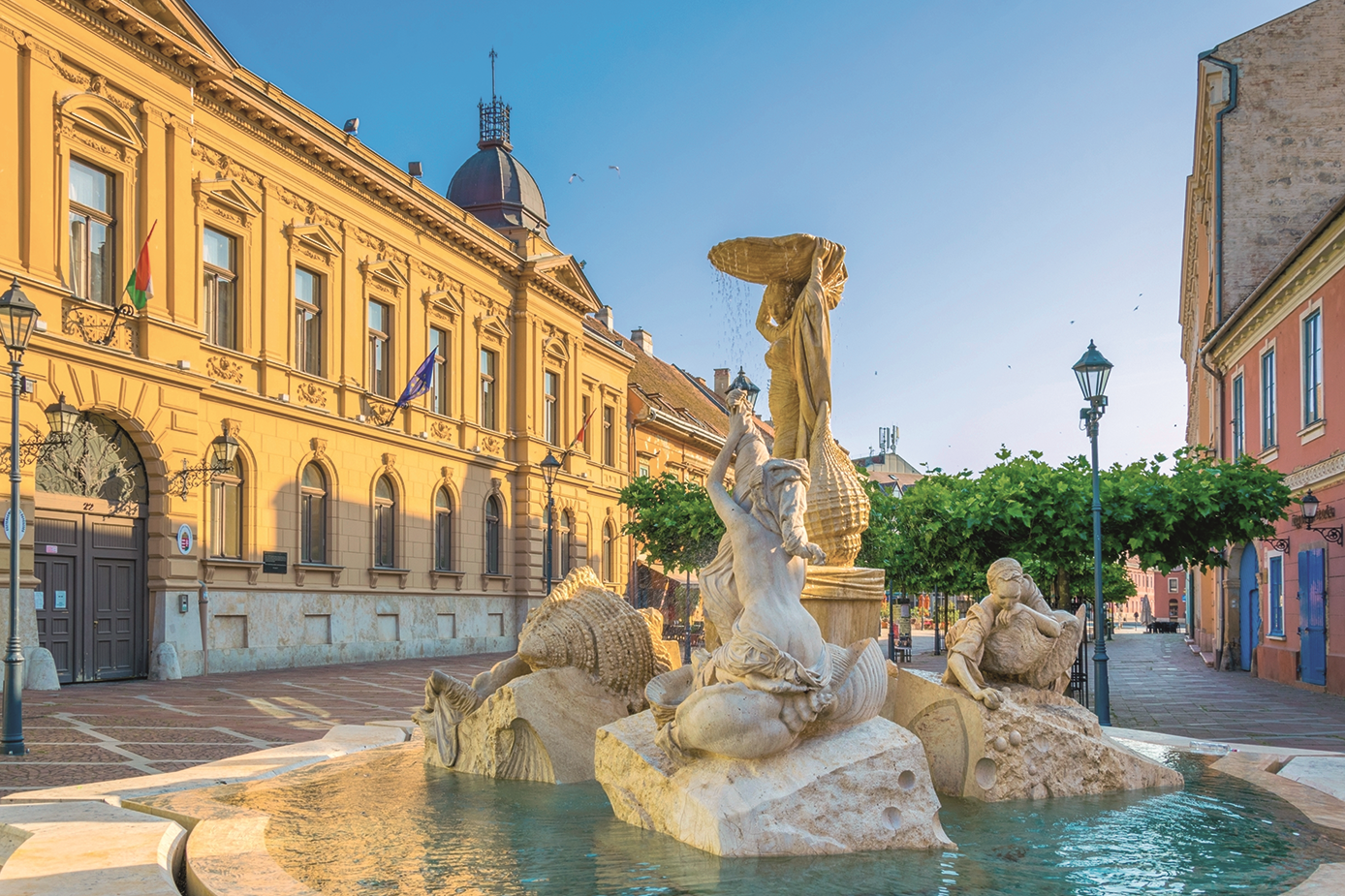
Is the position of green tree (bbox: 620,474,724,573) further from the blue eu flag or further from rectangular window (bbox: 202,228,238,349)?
rectangular window (bbox: 202,228,238,349)

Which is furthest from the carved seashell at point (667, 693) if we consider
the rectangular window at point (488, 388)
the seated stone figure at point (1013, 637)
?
the rectangular window at point (488, 388)

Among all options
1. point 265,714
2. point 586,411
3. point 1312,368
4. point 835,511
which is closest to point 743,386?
point 835,511

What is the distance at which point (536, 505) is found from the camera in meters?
36.6

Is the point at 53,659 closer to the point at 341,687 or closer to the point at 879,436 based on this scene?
the point at 341,687

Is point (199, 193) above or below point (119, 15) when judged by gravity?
below

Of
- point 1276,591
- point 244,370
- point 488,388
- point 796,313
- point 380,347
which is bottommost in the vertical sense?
point 1276,591

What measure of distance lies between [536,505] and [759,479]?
3130 cm

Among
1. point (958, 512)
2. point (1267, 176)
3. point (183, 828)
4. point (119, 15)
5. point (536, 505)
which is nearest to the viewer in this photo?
point (183, 828)

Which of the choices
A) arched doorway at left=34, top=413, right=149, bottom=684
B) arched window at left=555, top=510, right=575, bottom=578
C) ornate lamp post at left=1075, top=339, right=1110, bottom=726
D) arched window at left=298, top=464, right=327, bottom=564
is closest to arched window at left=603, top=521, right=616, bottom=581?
arched window at left=555, top=510, right=575, bottom=578

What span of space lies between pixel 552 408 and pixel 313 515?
1374 cm

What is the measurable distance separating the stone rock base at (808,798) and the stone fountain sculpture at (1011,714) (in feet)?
4.25

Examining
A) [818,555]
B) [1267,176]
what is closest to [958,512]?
[818,555]

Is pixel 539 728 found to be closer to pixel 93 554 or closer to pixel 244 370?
pixel 93 554

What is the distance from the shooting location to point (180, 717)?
1362 centimetres
